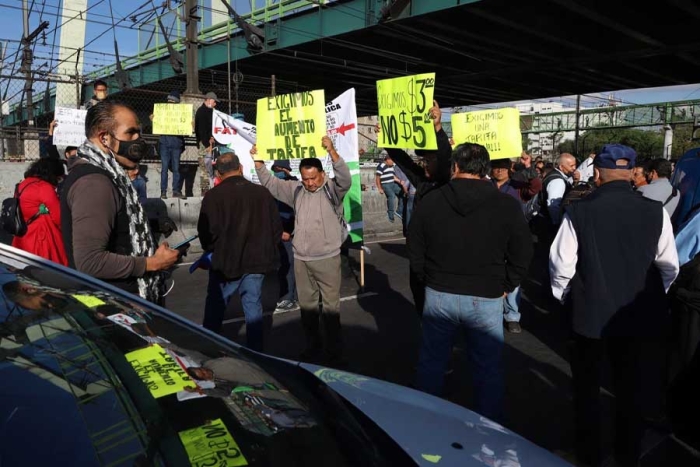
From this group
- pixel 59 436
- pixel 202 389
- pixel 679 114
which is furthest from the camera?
pixel 679 114

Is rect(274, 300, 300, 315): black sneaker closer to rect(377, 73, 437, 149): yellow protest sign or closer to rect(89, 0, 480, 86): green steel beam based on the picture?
rect(377, 73, 437, 149): yellow protest sign

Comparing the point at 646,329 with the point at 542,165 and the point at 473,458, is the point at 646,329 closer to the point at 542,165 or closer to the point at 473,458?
the point at 473,458

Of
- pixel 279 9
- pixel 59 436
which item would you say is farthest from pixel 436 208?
pixel 279 9

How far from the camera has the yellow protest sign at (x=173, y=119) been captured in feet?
34.6

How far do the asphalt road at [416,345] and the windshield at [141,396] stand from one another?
7.34 feet

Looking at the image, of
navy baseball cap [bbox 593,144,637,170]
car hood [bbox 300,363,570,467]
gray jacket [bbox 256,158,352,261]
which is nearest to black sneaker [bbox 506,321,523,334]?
gray jacket [bbox 256,158,352,261]

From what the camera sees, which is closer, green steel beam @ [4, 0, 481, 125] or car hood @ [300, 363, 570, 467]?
car hood @ [300, 363, 570, 467]

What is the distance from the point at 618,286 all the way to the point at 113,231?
2.77 metres

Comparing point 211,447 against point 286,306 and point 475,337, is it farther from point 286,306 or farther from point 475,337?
point 286,306

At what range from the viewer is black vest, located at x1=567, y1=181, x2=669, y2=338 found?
9.77ft

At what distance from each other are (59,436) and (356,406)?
101 centimetres

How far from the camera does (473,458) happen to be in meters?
1.74

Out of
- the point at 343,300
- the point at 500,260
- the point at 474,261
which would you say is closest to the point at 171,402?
the point at 474,261

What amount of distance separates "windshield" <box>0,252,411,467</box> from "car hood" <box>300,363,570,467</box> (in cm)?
10
